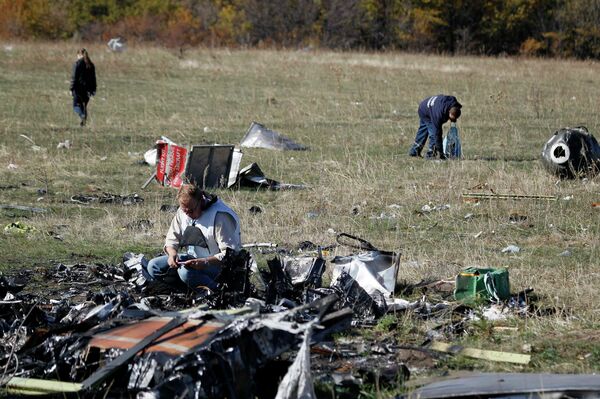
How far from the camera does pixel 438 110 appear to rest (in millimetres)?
15055

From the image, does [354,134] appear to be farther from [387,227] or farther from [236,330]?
[236,330]

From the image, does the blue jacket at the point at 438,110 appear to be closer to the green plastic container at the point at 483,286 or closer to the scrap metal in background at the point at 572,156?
the scrap metal in background at the point at 572,156

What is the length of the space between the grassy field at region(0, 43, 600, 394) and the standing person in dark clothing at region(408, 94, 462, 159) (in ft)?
1.06

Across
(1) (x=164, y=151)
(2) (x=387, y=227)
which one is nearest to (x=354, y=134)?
(1) (x=164, y=151)

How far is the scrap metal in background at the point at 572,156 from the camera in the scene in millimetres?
13141

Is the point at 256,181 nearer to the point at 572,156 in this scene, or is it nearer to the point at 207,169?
the point at 207,169

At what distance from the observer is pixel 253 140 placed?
16.9 m

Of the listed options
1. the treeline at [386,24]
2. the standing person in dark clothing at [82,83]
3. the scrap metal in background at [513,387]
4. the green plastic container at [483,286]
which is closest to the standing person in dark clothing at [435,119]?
the standing person in dark clothing at [82,83]

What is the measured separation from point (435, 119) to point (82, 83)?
783 cm

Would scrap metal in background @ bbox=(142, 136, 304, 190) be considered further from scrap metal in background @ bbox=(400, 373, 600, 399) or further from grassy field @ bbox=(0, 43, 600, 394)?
Answer: scrap metal in background @ bbox=(400, 373, 600, 399)

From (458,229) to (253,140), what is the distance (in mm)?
7061

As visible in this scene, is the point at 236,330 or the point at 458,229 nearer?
the point at 236,330

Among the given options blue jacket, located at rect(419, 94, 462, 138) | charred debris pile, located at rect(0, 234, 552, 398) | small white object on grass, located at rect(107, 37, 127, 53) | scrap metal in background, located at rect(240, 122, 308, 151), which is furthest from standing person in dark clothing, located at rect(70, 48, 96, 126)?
small white object on grass, located at rect(107, 37, 127, 53)

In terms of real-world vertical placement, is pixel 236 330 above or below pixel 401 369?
above
